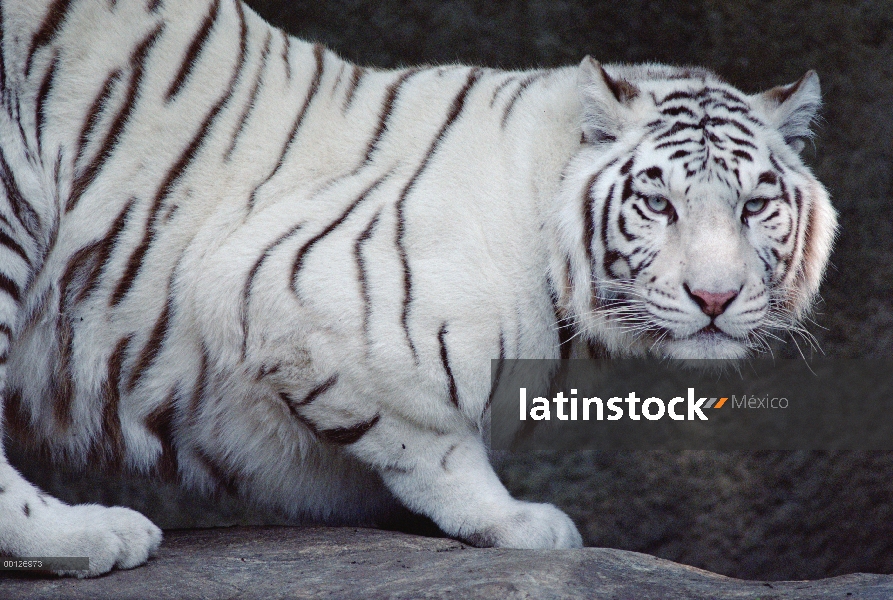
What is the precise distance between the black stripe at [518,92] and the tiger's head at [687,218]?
17cm

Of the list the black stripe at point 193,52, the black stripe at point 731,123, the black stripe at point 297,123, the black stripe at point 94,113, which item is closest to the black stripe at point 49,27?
the black stripe at point 94,113

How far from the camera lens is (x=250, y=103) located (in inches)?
83.8

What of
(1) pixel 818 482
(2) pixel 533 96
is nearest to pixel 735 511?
(1) pixel 818 482

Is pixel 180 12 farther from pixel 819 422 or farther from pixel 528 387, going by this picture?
pixel 819 422

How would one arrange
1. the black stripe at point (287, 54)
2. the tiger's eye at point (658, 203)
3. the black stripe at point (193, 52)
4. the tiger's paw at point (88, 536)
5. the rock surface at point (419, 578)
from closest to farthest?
the rock surface at point (419, 578)
the tiger's paw at point (88, 536)
the tiger's eye at point (658, 203)
the black stripe at point (193, 52)
the black stripe at point (287, 54)

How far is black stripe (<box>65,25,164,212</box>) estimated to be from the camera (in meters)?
2.01

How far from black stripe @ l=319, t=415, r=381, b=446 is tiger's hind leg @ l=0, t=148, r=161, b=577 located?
→ 1.22 ft

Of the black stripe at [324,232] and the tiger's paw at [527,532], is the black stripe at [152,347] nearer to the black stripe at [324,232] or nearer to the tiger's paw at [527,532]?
the black stripe at [324,232]

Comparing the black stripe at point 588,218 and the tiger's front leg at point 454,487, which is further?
the black stripe at point 588,218

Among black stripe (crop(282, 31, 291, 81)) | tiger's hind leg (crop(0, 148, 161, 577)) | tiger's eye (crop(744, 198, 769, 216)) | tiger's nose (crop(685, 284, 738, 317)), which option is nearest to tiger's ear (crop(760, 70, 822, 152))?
tiger's eye (crop(744, 198, 769, 216))

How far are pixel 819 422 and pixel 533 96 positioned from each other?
1.47 meters

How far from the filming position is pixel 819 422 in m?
2.98

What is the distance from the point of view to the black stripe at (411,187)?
1.92 m

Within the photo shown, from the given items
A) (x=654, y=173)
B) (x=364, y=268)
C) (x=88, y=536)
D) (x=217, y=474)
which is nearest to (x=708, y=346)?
(x=654, y=173)
